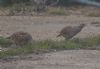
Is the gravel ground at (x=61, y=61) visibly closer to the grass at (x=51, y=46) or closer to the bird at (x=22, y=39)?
the grass at (x=51, y=46)

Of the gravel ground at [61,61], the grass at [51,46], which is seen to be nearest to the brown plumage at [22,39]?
the grass at [51,46]

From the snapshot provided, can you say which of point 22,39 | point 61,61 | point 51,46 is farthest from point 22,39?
point 61,61

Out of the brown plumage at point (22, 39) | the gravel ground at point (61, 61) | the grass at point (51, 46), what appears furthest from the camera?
the brown plumage at point (22, 39)

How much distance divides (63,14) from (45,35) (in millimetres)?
9434

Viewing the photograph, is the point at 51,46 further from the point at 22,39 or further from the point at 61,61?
the point at 61,61

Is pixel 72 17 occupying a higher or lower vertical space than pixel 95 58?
lower

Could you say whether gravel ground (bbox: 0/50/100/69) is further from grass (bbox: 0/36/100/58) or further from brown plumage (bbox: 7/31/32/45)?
brown plumage (bbox: 7/31/32/45)

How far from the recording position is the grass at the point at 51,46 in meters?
11.7

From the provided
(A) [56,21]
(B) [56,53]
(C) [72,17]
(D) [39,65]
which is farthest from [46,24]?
(D) [39,65]

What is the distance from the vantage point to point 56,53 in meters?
11.9

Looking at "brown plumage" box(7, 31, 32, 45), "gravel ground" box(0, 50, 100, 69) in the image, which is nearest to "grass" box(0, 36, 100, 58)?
"brown plumage" box(7, 31, 32, 45)

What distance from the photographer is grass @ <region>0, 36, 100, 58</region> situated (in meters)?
11.7

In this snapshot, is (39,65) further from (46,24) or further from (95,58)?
(46,24)

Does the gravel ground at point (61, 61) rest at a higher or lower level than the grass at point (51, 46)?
higher
